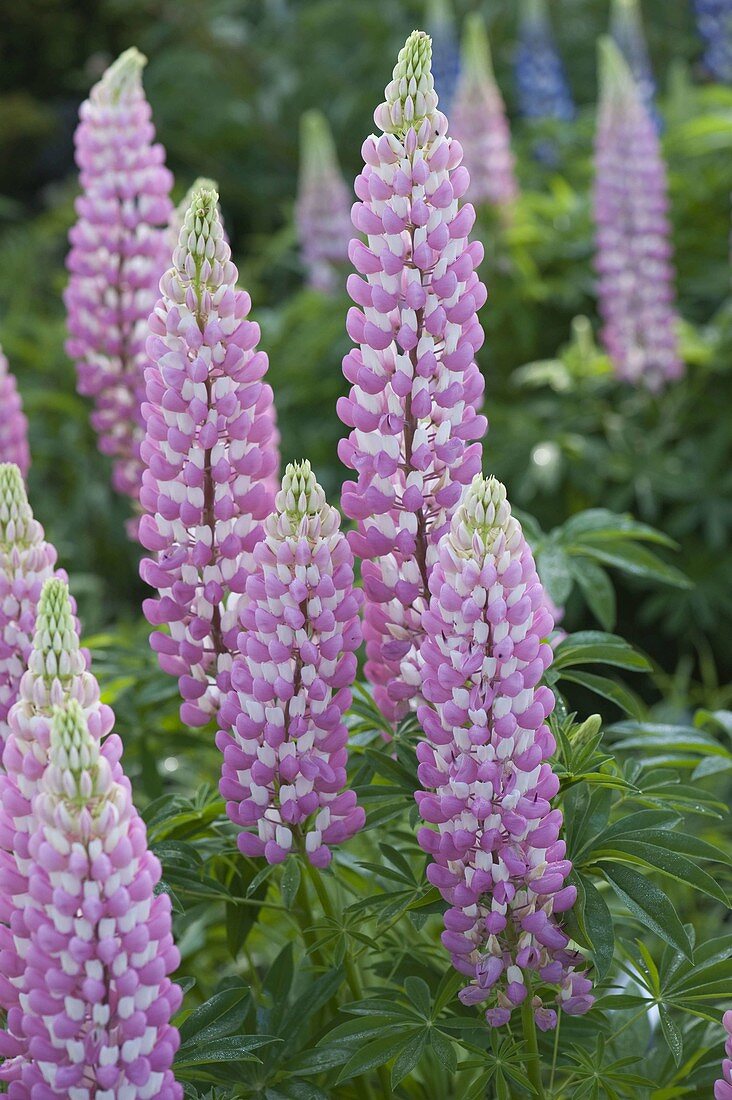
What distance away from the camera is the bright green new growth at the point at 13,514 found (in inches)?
61.4

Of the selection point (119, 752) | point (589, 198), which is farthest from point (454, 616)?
point (589, 198)

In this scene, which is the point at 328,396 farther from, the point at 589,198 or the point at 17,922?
the point at 17,922

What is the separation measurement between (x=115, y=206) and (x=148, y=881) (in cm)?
149

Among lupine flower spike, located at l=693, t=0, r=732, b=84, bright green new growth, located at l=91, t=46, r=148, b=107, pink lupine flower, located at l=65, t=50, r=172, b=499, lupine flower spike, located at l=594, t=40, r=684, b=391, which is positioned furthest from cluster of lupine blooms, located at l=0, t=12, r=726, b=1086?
lupine flower spike, located at l=693, t=0, r=732, b=84

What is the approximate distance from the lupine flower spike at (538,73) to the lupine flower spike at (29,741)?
5.15 metres

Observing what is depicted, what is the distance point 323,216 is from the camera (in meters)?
5.06

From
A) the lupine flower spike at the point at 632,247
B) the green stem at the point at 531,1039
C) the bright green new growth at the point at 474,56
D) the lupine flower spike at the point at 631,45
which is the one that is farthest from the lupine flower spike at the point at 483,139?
the green stem at the point at 531,1039

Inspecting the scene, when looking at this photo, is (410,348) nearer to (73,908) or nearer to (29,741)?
(29,741)

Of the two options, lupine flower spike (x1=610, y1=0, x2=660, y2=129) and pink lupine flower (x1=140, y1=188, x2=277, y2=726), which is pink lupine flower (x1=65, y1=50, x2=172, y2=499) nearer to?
pink lupine flower (x1=140, y1=188, x2=277, y2=726)

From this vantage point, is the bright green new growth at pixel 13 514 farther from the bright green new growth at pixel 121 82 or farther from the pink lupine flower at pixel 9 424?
the bright green new growth at pixel 121 82

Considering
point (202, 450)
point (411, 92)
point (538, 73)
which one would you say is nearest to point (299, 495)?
point (202, 450)

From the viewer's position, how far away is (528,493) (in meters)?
3.68

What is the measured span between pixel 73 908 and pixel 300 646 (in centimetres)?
39

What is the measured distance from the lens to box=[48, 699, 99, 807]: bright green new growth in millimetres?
1210
